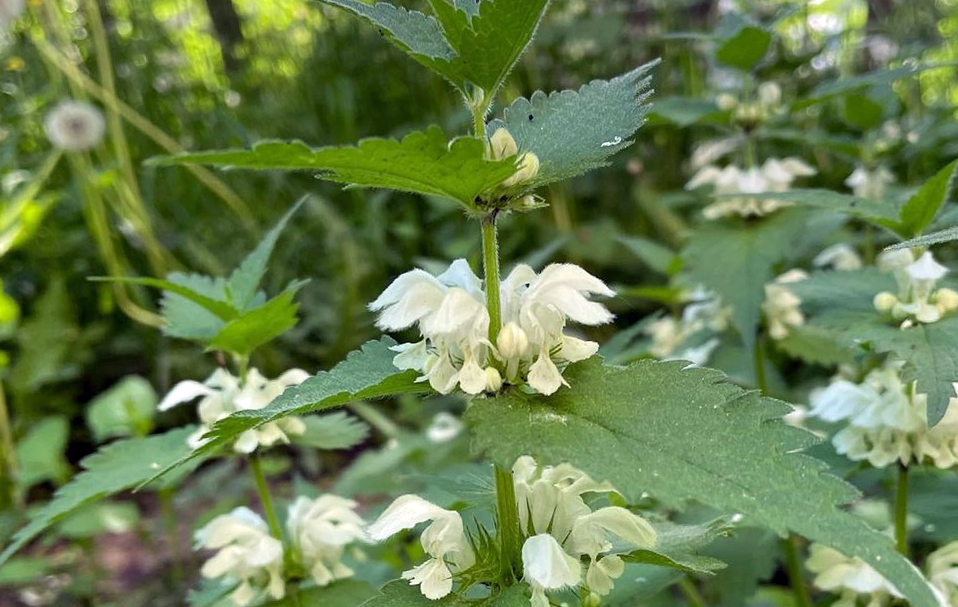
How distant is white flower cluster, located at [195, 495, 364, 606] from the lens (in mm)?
849

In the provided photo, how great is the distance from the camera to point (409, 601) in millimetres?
592

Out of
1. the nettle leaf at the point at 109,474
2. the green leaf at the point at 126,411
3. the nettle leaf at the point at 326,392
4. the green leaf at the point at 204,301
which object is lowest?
the green leaf at the point at 126,411

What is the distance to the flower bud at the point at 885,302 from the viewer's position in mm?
861

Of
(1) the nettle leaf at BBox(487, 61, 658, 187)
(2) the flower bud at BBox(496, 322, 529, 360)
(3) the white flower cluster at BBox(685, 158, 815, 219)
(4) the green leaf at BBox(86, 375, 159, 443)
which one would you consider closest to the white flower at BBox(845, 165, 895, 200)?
(3) the white flower cluster at BBox(685, 158, 815, 219)

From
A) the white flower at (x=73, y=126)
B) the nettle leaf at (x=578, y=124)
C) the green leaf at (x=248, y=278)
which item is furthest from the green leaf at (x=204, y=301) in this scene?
the white flower at (x=73, y=126)

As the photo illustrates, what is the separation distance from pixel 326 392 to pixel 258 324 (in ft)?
0.94

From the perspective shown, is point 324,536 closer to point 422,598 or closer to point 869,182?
point 422,598

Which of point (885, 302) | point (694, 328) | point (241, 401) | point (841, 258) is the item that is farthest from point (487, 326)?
point (841, 258)

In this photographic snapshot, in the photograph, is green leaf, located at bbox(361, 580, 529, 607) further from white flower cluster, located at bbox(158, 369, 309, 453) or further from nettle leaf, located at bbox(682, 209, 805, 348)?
nettle leaf, located at bbox(682, 209, 805, 348)

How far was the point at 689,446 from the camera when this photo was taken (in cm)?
49

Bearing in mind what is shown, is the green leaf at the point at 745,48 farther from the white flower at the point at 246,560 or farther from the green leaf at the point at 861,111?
the white flower at the point at 246,560

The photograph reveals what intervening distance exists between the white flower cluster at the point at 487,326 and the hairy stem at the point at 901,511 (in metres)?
0.45

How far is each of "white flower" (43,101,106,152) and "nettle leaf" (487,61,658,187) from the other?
2.12 metres

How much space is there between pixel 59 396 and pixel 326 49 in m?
1.73
